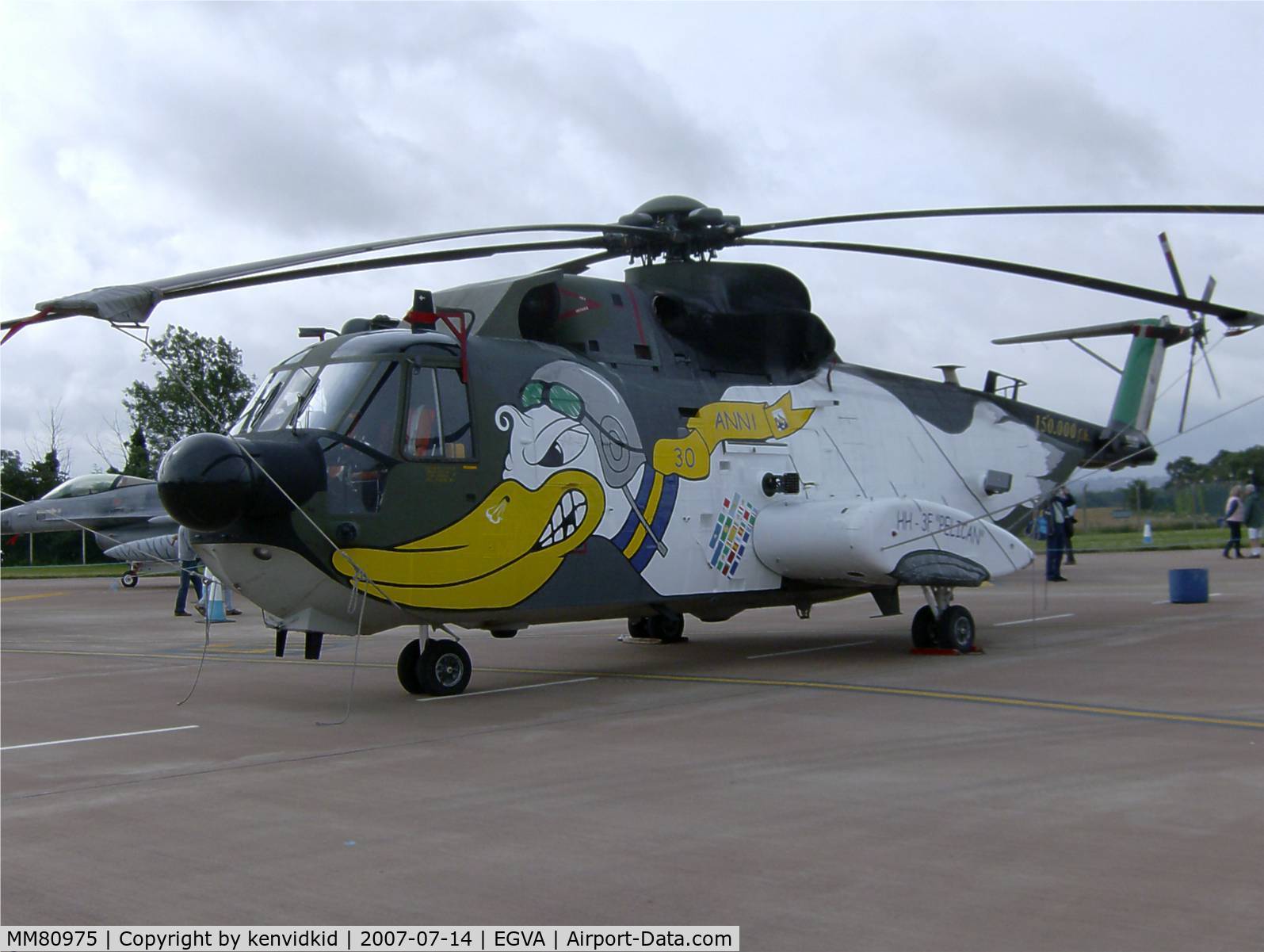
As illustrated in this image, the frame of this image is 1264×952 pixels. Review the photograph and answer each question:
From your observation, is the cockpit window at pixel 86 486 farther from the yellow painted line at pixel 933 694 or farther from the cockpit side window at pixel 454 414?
the cockpit side window at pixel 454 414

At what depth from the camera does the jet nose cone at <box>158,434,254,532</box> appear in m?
8.86

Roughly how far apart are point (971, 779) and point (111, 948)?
4.44m

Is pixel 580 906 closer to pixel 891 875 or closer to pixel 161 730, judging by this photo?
pixel 891 875

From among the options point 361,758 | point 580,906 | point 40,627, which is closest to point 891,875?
point 580,906

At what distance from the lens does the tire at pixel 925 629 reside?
13.2m

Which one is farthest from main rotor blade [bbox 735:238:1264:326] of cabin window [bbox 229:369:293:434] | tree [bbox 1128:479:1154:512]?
tree [bbox 1128:479:1154:512]

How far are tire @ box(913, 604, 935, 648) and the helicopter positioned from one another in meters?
0.03

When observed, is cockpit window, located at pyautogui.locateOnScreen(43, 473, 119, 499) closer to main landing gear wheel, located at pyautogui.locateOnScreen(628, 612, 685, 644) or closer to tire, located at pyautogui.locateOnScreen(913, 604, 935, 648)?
main landing gear wheel, located at pyautogui.locateOnScreen(628, 612, 685, 644)

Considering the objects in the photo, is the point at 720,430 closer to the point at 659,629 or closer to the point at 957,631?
the point at 957,631

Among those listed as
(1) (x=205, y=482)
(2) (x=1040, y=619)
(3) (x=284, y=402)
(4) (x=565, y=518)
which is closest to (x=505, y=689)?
(4) (x=565, y=518)

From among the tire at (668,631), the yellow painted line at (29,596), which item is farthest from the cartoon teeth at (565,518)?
the yellow painted line at (29,596)

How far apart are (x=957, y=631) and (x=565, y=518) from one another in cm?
473

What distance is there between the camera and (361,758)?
8016mm

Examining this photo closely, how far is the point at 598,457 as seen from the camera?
446 inches
